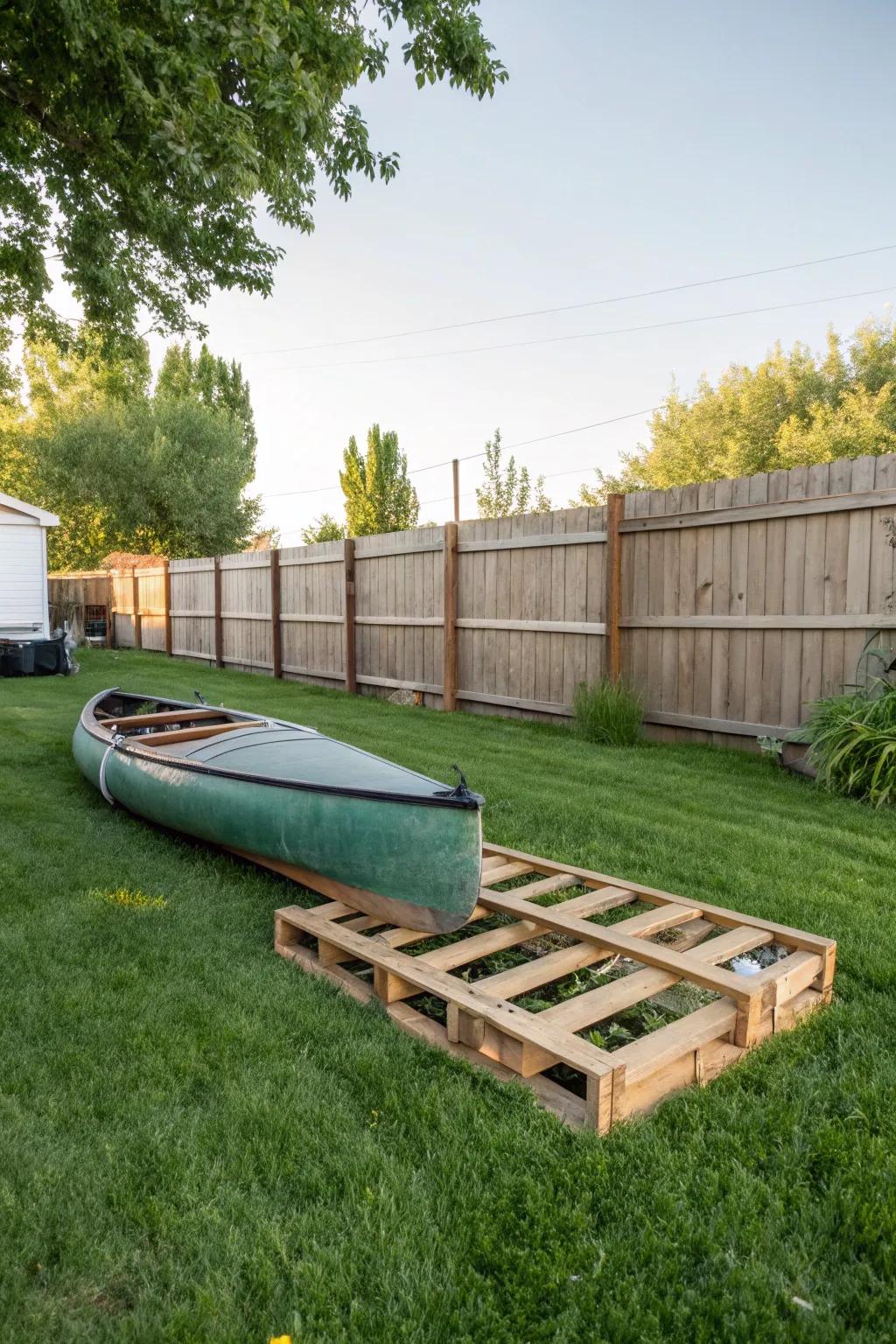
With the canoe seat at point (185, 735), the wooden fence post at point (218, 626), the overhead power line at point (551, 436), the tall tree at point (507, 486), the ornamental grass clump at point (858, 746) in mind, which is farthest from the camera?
the overhead power line at point (551, 436)

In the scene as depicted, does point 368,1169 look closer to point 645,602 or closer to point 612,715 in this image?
point 612,715

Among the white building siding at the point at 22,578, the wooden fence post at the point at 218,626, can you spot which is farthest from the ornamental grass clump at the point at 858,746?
the white building siding at the point at 22,578

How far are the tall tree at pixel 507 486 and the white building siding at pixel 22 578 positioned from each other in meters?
18.8

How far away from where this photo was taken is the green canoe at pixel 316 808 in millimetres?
2801

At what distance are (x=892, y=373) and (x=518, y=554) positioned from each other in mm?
31783

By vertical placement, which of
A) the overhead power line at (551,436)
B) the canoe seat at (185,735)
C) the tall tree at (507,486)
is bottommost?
the canoe seat at (185,735)

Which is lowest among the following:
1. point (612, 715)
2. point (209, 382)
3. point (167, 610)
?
point (612, 715)

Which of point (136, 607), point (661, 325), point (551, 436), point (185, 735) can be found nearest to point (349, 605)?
point (185, 735)

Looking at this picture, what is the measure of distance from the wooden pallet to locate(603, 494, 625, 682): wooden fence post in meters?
4.25

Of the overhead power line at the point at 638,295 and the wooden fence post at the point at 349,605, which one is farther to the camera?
the overhead power line at the point at 638,295

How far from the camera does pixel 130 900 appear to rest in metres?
3.56

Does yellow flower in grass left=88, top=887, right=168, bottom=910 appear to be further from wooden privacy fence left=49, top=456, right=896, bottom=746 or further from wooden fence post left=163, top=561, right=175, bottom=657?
wooden fence post left=163, top=561, right=175, bottom=657

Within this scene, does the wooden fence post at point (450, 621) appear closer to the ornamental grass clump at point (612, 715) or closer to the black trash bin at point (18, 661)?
the ornamental grass clump at point (612, 715)

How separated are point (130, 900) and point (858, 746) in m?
4.50
